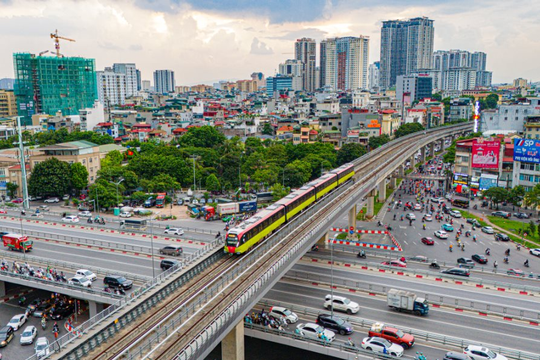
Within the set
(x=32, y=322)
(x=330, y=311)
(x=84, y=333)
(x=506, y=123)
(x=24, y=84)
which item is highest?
(x=24, y=84)

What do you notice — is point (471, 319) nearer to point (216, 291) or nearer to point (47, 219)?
point (216, 291)

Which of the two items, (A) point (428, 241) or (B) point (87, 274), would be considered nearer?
(B) point (87, 274)

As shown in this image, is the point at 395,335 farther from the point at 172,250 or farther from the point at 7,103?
the point at 7,103

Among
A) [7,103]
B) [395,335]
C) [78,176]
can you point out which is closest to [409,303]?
[395,335]

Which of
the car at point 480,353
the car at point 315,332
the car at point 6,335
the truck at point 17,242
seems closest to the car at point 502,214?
the car at point 480,353

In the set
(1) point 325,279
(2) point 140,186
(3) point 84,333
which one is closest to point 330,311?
(1) point 325,279

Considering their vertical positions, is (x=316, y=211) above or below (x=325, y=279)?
above
